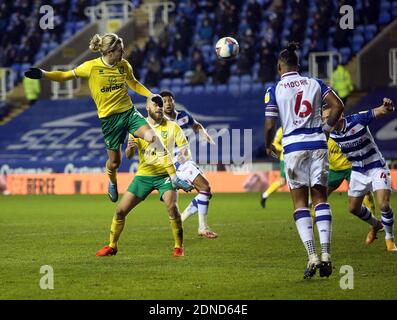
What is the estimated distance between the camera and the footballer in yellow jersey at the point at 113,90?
1234 centimetres

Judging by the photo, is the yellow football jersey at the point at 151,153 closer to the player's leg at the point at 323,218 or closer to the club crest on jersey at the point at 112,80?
the club crest on jersey at the point at 112,80

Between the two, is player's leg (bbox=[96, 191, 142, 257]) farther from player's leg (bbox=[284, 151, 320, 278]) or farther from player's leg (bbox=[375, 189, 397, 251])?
player's leg (bbox=[375, 189, 397, 251])

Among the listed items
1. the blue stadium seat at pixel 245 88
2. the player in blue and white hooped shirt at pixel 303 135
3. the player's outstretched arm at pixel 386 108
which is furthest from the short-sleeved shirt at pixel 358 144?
the blue stadium seat at pixel 245 88

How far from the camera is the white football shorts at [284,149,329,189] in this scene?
32.6 ft

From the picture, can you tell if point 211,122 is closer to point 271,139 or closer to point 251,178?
point 251,178

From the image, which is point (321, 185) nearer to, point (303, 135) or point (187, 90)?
point (303, 135)

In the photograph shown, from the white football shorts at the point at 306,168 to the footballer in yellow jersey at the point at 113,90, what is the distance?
2.60 metres

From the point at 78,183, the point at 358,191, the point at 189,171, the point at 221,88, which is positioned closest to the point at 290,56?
the point at 358,191

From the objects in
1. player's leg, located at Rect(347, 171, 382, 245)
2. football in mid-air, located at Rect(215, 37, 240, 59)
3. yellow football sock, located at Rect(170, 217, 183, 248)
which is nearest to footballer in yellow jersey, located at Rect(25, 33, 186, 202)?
yellow football sock, located at Rect(170, 217, 183, 248)

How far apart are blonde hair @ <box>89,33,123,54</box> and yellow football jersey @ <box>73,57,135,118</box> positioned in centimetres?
35

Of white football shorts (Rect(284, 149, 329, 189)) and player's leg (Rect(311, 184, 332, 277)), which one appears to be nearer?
player's leg (Rect(311, 184, 332, 277))

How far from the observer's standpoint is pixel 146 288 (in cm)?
941

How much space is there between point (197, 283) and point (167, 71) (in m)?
24.1
